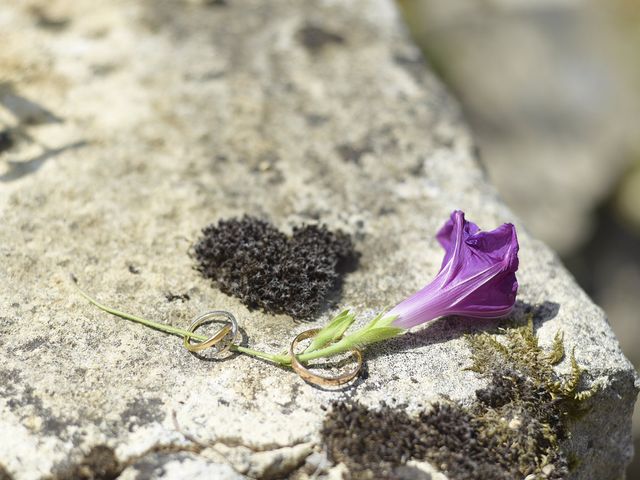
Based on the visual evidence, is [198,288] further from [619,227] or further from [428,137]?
[619,227]

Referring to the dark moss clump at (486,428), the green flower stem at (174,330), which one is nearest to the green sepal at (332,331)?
the green flower stem at (174,330)

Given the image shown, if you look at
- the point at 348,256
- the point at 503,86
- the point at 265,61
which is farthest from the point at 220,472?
the point at 503,86

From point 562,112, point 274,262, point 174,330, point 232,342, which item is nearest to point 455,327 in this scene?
point 274,262

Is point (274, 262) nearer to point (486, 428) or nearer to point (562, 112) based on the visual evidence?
point (486, 428)

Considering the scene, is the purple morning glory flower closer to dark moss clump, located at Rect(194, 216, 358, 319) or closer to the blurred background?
dark moss clump, located at Rect(194, 216, 358, 319)

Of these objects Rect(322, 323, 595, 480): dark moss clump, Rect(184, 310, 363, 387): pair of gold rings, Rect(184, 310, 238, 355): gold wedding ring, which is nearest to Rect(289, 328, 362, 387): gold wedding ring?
Rect(184, 310, 363, 387): pair of gold rings

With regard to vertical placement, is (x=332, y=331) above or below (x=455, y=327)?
above

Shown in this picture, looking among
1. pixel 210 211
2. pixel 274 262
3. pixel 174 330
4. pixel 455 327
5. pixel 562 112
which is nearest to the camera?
pixel 174 330
